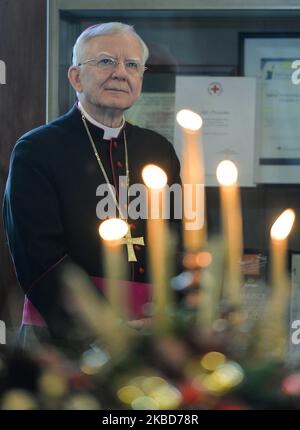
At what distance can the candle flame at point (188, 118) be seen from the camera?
1222 mm

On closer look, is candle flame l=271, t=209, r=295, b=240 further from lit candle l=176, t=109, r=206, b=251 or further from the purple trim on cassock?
the purple trim on cassock

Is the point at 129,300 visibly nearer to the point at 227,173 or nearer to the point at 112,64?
the point at 112,64

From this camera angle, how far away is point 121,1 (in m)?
1.22

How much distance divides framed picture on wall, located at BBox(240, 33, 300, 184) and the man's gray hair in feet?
0.57

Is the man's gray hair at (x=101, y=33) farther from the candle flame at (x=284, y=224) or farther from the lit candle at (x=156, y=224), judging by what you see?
the candle flame at (x=284, y=224)

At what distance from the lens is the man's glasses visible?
1020mm

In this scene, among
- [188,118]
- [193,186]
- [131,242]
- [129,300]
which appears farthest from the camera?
[188,118]

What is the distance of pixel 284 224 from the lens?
1.25 m

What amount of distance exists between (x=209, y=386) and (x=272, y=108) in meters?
0.74

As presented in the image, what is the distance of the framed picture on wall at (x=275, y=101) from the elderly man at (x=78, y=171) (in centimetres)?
18

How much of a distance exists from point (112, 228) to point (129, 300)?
0.90 feet

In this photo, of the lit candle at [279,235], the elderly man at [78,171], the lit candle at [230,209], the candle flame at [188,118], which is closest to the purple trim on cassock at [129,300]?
the elderly man at [78,171]

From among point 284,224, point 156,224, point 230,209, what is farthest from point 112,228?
point 284,224
